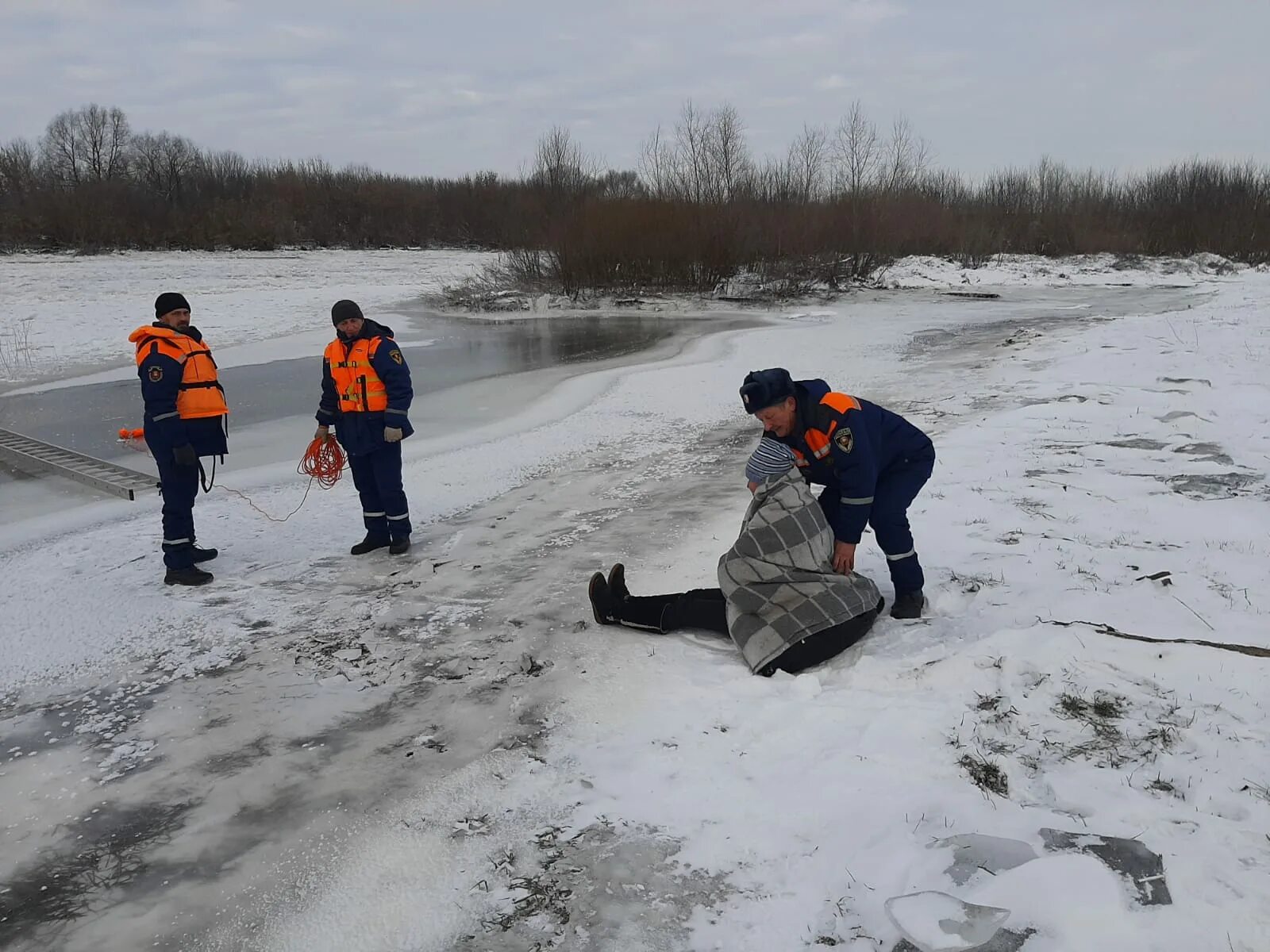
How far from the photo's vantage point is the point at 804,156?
124ft

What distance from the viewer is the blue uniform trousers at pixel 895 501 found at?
4180 millimetres

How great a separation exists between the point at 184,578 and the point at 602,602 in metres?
2.77

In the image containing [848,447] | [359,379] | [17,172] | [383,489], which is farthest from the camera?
[17,172]

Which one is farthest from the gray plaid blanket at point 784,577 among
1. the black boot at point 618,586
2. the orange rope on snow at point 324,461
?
the orange rope on snow at point 324,461

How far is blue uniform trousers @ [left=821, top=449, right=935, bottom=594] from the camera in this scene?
4180 mm

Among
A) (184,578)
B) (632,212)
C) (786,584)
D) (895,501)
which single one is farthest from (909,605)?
(632,212)

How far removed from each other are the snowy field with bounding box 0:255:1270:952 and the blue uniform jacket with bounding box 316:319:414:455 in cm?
81

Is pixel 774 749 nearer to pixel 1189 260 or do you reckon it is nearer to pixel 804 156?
pixel 804 156

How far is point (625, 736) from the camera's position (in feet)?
11.4

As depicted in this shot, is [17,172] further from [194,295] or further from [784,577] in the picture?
[784,577]

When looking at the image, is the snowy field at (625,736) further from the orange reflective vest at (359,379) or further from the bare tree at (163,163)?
the bare tree at (163,163)

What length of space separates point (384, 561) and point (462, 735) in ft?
7.67

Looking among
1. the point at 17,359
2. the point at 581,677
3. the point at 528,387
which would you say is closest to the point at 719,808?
the point at 581,677

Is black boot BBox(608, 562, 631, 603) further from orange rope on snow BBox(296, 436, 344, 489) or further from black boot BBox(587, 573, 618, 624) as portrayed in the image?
orange rope on snow BBox(296, 436, 344, 489)
